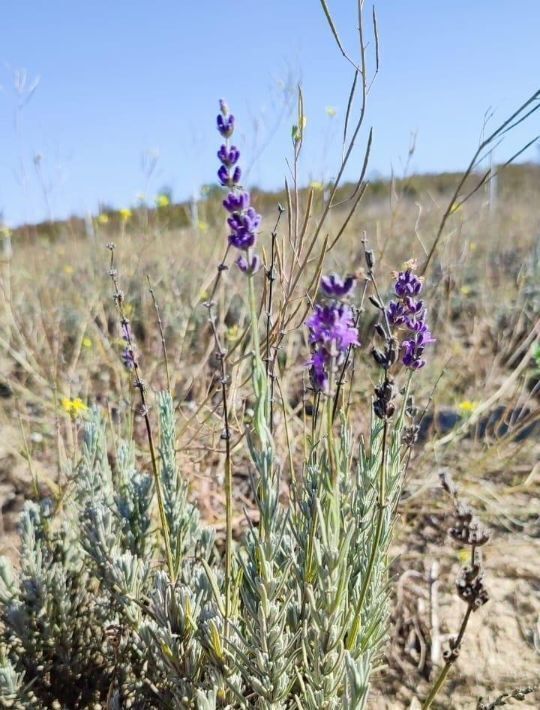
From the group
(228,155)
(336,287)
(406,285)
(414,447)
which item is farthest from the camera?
(414,447)

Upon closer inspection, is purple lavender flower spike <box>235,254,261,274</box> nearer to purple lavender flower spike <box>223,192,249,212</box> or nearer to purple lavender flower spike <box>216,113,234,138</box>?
purple lavender flower spike <box>223,192,249,212</box>

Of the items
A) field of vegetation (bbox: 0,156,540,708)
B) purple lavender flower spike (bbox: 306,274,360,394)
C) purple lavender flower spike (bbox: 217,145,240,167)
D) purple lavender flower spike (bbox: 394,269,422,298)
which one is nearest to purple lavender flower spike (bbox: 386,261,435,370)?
purple lavender flower spike (bbox: 394,269,422,298)

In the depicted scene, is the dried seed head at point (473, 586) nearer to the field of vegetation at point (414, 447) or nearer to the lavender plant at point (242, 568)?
the lavender plant at point (242, 568)

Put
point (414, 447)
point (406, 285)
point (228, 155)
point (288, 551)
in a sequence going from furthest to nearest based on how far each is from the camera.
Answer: point (414, 447) → point (288, 551) → point (406, 285) → point (228, 155)

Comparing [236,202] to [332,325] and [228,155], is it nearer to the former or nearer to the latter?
[228,155]

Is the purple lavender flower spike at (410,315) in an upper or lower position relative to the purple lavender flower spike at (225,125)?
lower

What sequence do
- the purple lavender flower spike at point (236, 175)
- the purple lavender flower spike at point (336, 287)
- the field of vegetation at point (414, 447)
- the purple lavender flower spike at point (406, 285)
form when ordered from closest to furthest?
the purple lavender flower spike at point (336, 287) → the purple lavender flower spike at point (236, 175) → the purple lavender flower spike at point (406, 285) → the field of vegetation at point (414, 447)

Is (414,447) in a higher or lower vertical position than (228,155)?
lower

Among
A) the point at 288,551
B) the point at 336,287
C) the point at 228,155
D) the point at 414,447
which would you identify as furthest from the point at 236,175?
the point at 414,447

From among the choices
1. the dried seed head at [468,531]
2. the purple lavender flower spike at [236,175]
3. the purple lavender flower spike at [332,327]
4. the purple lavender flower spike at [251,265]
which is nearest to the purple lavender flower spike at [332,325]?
the purple lavender flower spike at [332,327]

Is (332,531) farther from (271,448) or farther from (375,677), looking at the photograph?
(375,677)

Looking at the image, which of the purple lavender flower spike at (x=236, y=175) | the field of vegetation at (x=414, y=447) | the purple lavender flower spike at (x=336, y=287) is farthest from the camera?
the field of vegetation at (x=414, y=447)

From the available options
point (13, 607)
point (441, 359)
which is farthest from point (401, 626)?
point (441, 359)

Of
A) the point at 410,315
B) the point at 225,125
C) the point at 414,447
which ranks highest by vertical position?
the point at 225,125
